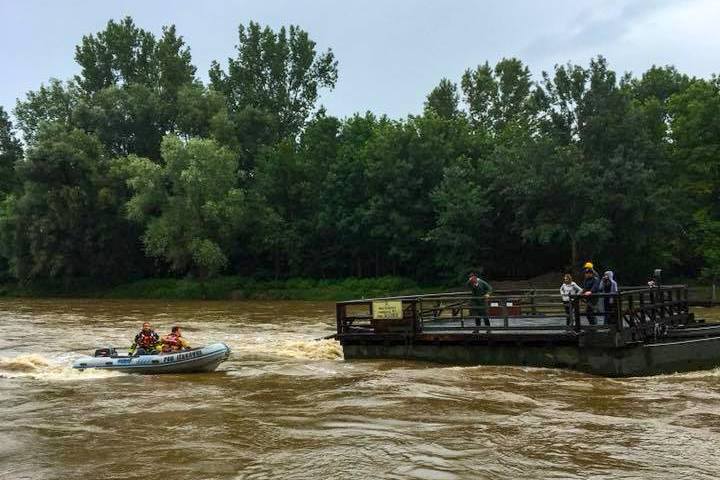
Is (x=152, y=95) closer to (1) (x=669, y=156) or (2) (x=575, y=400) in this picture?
(1) (x=669, y=156)

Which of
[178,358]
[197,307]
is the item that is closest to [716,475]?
[178,358]

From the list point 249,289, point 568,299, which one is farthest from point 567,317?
point 249,289

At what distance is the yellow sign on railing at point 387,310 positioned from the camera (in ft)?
64.7

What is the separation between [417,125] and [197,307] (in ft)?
80.1

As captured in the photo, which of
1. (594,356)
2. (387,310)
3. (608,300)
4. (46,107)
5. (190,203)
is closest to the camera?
(594,356)

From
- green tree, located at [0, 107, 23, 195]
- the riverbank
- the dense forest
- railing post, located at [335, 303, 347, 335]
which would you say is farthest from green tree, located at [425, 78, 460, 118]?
railing post, located at [335, 303, 347, 335]

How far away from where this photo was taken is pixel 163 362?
19.3m

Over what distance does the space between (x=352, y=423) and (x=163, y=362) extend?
8567mm

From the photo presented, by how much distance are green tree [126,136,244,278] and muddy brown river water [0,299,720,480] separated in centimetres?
3614

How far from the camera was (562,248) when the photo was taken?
55.2 meters

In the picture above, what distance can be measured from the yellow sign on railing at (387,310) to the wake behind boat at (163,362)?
4.40 meters

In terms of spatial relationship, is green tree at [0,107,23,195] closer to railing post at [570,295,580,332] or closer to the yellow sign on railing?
the yellow sign on railing

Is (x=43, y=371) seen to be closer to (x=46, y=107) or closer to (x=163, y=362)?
(x=163, y=362)

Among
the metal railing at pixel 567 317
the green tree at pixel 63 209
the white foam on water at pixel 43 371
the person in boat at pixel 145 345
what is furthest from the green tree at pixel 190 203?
the metal railing at pixel 567 317
